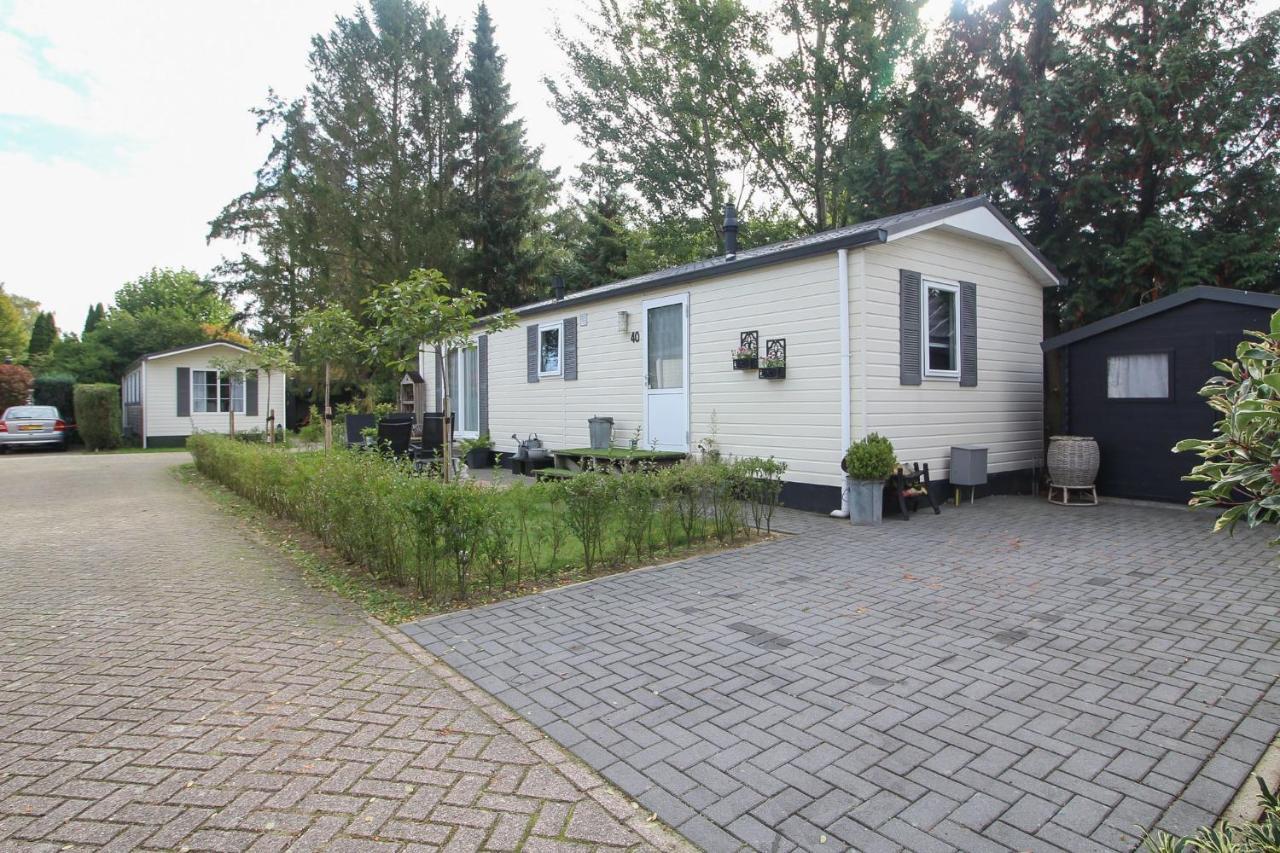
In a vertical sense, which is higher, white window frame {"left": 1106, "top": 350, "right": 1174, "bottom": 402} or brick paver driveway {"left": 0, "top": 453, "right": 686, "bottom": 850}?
white window frame {"left": 1106, "top": 350, "right": 1174, "bottom": 402}

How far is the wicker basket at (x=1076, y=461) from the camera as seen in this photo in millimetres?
8539

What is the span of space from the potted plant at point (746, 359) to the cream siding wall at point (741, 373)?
0.14 m

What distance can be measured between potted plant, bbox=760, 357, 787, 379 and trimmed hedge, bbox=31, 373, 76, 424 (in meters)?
25.4

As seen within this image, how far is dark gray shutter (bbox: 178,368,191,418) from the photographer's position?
22188 millimetres

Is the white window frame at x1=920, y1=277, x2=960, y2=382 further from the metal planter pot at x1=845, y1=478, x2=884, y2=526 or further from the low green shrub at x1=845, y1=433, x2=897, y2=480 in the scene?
the metal planter pot at x1=845, y1=478, x2=884, y2=526

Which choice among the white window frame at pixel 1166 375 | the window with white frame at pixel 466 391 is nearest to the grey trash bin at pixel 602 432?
the window with white frame at pixel 466 391

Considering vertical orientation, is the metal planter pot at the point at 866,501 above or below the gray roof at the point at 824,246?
below

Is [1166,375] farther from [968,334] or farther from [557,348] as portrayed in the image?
[557,348]

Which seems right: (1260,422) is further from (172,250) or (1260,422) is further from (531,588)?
(172,250)

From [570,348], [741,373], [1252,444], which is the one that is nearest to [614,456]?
[741,373]

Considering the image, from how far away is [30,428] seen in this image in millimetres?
20047

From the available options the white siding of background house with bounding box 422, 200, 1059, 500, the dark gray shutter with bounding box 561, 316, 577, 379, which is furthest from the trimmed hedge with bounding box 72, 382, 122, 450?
the white siding of background house with bounding box 422, 200, 1059, 500

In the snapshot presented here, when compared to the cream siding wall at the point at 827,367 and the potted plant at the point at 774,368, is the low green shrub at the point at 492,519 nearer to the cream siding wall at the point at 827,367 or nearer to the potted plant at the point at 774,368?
the cream siding wall at the point at 827,367

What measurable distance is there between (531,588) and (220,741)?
244cm
